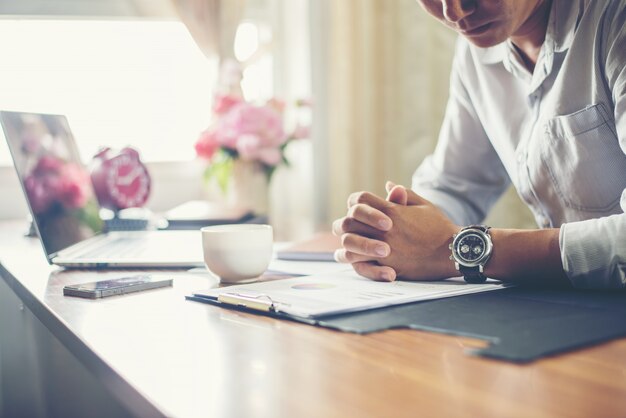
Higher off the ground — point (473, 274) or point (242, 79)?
point (242, 79)

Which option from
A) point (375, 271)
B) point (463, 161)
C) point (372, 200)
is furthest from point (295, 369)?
point (463, 161)

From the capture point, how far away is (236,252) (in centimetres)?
99

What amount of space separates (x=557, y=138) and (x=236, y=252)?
570 millimetres

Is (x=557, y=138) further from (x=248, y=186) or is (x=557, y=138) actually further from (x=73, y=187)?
(x=248, y=186)

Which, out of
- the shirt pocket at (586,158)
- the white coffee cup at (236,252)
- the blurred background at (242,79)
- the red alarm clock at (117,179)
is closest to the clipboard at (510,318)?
the white coffee cup at (236,252)

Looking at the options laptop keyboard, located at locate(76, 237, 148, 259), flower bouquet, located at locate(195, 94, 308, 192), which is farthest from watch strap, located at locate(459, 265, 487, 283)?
flower bouquet, located at locate(195, 94, 308, 192)

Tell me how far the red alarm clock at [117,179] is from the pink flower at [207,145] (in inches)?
15.9

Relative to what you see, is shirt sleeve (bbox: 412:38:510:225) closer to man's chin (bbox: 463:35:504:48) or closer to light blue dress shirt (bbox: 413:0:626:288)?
light blue dress shirt (bbox: 413:0:626:288)

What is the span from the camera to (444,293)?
83 cm

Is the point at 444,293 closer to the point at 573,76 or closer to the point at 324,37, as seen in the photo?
the point at 573,76

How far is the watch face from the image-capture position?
0.91 m

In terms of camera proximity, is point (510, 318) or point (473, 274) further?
point (473, 274)

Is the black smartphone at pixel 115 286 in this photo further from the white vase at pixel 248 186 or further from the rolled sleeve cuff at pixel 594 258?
the white vase at pixel 248 186

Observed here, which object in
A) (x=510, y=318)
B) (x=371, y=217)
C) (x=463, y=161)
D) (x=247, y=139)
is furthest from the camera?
(x=247, y=139)
